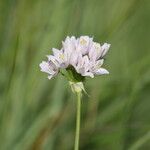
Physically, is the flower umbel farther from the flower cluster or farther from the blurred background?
the blurred background

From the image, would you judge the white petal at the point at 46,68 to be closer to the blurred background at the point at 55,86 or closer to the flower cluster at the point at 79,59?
the flower cluster at the point at 79,59

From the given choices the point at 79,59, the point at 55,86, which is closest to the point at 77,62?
the point at 79,59

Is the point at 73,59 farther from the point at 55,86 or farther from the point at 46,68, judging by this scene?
the point at 55,86

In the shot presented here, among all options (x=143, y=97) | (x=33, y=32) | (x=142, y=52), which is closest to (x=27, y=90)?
(x=33, y=32)

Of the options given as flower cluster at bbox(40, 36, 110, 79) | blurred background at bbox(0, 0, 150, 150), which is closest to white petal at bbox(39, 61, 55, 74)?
Result: flower cluster at bbox(40, 36, 110, 79)

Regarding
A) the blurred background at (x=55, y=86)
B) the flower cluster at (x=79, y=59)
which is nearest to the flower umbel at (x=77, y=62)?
the flower cluster at (x=79, y=59)
